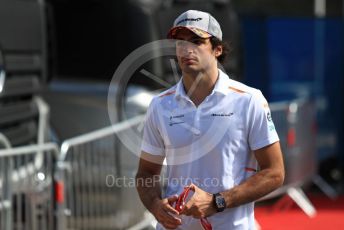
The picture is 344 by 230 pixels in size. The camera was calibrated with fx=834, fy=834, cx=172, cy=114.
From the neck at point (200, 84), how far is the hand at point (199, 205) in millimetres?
467

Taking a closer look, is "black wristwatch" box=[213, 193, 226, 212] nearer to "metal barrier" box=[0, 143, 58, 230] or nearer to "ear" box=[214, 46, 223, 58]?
"ear" box=[214, 46, 223, 58]

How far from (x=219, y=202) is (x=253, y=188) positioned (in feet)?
0.56

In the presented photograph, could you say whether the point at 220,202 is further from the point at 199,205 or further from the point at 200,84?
the point at 200,84

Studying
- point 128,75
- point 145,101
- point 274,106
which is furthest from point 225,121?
point 274,106

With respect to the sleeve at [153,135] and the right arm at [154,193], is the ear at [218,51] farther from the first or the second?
the right arm at [154,193]

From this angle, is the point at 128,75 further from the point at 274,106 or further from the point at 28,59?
the point at 274,106

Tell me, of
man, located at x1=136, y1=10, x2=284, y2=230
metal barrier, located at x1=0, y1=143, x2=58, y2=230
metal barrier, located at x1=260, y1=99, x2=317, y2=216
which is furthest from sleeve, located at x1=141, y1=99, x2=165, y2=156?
metal barrier, located at x1=260, y1=99, x2=317, y2=216

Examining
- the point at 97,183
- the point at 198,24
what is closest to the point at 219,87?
the point at 198,24

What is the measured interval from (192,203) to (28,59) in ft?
11.6

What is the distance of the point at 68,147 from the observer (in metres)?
6.33

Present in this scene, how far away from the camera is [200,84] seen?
13.1 ft

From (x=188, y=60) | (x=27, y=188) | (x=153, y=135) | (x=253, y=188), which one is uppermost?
(x=188, y=60)

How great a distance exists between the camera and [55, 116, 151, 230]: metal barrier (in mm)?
6348

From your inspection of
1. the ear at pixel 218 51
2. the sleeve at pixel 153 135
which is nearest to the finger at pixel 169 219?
the sleeve at pixel 153 135
